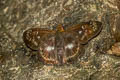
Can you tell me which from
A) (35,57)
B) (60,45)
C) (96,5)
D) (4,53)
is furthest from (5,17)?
(96,5)

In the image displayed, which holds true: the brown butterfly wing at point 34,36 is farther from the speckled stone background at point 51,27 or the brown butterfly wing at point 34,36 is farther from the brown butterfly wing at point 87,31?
the brown butterfly wing at point 87,31

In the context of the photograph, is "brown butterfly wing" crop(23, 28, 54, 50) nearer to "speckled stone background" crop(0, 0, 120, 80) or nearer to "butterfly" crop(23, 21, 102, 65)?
"butterfly" crop(23, 21, 102, 65)

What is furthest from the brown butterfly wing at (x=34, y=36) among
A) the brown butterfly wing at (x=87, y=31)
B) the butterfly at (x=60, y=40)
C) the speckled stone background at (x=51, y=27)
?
the brown butterfly wing at (x=87, y=31)

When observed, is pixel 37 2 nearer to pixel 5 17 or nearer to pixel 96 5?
pixel 5 17

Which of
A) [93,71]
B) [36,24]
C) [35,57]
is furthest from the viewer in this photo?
[36,24]

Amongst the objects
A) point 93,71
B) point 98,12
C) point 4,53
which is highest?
point 98,12

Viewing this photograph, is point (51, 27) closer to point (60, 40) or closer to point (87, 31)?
point (60, 40)
